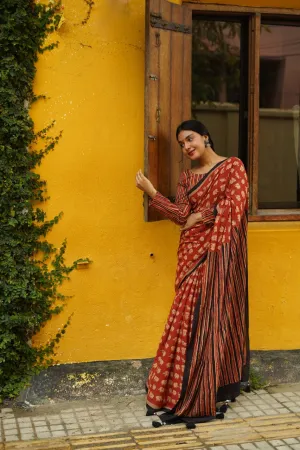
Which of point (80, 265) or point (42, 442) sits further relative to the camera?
point (80, 265)

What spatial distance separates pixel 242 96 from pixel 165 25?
1.07 m

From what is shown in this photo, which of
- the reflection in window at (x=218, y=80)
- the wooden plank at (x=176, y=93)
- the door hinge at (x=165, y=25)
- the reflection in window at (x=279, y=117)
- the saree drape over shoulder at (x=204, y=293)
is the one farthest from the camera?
the reflection in window at (x=218, y=80)

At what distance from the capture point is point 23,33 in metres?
4.82

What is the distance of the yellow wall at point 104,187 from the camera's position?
5020 mm

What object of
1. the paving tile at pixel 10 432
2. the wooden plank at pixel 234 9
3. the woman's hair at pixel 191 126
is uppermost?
the wooden plank at pixel 234 9

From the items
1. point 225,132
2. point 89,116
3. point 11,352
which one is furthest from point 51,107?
point 225,132

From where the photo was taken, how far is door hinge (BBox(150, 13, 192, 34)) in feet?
15.7

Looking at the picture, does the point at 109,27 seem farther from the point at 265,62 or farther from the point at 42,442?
the point at 42,442

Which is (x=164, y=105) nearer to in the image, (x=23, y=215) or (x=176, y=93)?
(x=176, y=93)

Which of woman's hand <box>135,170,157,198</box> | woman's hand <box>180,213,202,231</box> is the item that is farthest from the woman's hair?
woman's hand <box>180,213,202,231</box>

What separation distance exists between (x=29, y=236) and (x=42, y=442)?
136 centimetres

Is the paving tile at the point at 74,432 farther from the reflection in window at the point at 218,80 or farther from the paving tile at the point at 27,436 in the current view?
the reflection in window at the point at 218,80

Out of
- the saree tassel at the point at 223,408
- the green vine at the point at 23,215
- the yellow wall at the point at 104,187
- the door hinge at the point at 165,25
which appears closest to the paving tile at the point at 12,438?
the green vine at the point at 23,215

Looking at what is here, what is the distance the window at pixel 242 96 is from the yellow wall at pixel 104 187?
0.31 m
